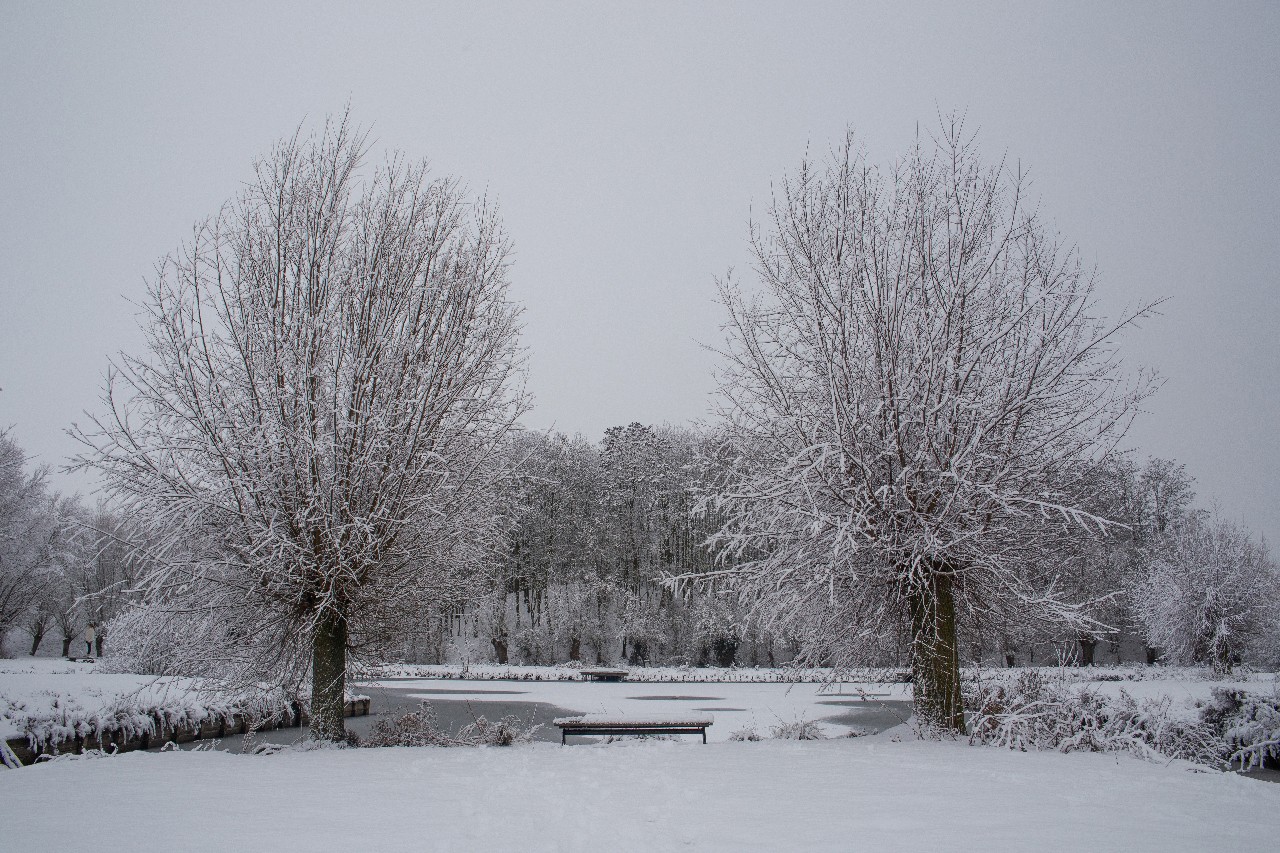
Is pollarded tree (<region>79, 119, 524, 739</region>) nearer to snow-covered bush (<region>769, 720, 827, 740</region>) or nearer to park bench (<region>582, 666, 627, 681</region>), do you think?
snow-covered bush (<region>769, 720, 827, 740</region>)

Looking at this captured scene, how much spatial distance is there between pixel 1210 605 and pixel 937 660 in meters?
27.0

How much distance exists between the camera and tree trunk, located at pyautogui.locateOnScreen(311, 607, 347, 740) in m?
9.30

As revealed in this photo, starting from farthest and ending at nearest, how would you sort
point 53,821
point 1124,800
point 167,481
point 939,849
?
point 167,481 → point 1124,800 → point 53,821 → point 939,849

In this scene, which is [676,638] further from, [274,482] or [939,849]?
[939,849]

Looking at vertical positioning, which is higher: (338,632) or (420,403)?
(420,403)

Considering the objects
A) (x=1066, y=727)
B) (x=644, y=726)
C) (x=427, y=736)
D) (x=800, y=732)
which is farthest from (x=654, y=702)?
(x=1066, y=727)

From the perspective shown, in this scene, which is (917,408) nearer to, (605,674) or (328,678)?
(328,678)

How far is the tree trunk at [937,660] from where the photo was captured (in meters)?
8.88

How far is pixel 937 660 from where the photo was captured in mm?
9016

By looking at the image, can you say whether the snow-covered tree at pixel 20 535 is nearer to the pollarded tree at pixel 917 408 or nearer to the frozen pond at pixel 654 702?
the frozen pond at pixel 654 702

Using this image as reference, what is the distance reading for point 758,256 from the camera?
33.4 ft

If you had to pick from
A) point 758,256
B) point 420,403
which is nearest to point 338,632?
point 420,403

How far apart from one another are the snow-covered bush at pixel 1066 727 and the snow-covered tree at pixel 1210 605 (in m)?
24.8

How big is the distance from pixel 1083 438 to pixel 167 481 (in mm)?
10844
